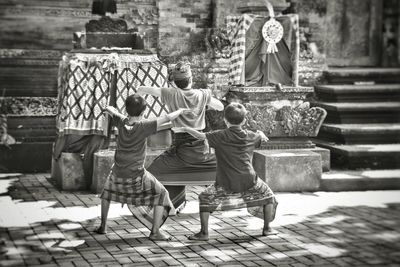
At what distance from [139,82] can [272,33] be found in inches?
77.5

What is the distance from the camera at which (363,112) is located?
36.7 ft

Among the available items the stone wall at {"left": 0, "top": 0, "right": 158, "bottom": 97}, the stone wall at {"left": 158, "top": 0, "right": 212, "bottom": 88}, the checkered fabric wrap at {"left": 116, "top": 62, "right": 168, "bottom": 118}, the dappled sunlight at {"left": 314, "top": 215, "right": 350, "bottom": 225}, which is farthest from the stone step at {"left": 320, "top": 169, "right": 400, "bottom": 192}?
the stone wall at {"left": 0, "top": 0, "right": 158, "bottom": 97}

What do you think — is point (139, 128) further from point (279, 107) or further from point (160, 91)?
point (279, 107)

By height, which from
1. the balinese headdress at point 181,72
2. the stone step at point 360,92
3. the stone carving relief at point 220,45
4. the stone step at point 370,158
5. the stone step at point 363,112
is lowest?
the stone step at point 370,158

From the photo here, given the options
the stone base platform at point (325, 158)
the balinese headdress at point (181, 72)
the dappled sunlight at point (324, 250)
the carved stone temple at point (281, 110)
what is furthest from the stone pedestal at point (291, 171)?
the dappled sunlight at point (324, 250)

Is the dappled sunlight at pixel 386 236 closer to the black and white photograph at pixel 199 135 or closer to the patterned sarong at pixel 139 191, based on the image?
the black and white photograph at pixel 199 135

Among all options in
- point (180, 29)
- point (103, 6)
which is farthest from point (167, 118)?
point (180, 29)

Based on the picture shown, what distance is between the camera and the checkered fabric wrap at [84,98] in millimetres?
9242

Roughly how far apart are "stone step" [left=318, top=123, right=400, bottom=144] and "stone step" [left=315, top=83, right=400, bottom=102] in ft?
2.33

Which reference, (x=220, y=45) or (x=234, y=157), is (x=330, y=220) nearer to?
(x=234, y=157)

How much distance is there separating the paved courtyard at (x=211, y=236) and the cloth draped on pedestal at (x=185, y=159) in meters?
0.57

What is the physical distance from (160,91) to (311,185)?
2.90 m

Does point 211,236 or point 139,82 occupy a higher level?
point 139,82

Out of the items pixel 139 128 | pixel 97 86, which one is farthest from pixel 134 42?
pixel 139 128
